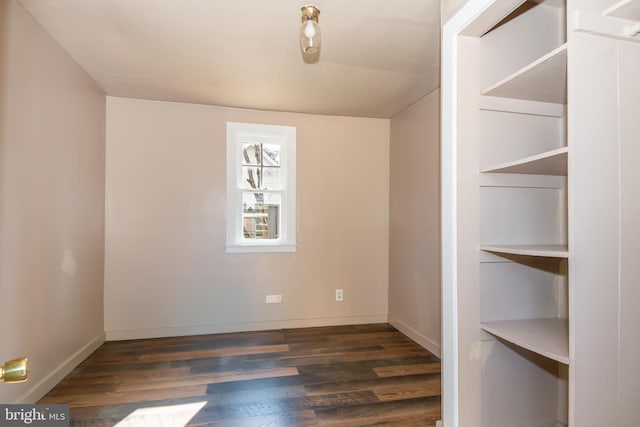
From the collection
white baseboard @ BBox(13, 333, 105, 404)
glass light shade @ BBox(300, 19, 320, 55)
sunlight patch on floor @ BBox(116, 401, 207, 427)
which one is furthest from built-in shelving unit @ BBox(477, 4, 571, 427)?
white baseboard @ BBox(13, 333, 105, 404)

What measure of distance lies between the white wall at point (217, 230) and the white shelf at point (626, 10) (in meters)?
2.51

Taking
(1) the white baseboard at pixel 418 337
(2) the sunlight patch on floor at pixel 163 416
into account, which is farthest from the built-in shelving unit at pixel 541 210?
(2) the sunlight patch on floor at pixel 163 416

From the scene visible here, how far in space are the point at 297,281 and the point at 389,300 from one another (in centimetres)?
108

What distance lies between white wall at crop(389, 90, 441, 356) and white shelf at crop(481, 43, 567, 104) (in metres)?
1.22

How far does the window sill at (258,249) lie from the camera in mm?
3209

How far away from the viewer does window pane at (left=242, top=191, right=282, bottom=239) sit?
3.33m

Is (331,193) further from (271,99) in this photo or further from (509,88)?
(509,88)

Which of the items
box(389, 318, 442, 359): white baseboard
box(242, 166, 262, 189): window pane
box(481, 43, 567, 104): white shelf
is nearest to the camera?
box(481, 43, 567, 104): white shelf

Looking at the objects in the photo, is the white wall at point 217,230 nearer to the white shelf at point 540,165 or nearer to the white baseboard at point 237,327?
the white baseboard at point 237,327

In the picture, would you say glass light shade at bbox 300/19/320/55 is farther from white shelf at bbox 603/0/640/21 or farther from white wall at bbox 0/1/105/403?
white wall at bbox 0/1/105/403

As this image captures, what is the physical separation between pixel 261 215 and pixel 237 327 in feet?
3.89

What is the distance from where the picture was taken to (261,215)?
11.1ft

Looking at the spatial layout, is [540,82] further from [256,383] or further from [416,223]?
[256,383]

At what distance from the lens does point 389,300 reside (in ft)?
11.7
